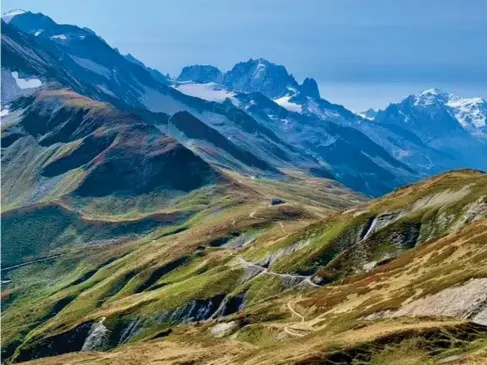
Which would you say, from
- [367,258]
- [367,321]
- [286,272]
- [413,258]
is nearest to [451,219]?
[367,258]

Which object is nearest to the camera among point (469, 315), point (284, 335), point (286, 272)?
point (469, 315)

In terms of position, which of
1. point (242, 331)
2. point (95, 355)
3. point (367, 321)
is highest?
point (367, 321)

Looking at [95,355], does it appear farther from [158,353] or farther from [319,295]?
[319,295]

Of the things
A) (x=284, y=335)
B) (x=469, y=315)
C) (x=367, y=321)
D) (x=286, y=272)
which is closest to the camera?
(x=469, y=315)

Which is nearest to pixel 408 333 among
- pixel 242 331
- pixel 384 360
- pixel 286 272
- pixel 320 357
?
pixel 384 360

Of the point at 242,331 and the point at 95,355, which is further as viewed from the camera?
the point at 95,355

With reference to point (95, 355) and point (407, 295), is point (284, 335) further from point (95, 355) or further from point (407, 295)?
point (95, 355)

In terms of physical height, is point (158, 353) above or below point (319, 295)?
below

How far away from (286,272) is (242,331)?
6606 centimetres

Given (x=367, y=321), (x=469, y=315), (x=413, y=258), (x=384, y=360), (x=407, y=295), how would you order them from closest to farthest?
(x=384, y=360) → (x=469, y=315) → (x=367, y=321) → (x=407, y=295) → (x=413, y=258)

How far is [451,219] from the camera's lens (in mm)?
180875

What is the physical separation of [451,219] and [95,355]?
359 ft

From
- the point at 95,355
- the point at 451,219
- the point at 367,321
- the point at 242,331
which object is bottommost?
the point at 95,355

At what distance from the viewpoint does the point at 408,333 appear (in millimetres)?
78812
